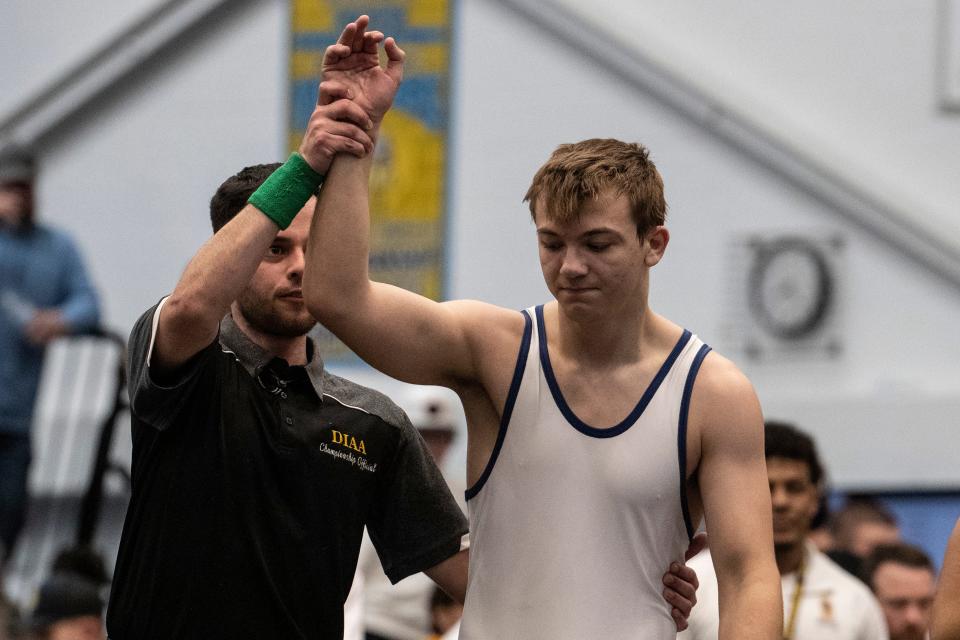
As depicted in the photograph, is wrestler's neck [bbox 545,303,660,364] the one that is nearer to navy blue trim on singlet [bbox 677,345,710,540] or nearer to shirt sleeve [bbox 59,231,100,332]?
navy blue trim on singlet [bbox 677,345,710,540]

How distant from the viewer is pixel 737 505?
8.82ft

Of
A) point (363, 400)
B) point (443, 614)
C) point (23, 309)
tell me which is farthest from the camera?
point (23, 309)

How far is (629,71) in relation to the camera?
731cm

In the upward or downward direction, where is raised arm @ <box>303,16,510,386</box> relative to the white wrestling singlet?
upward

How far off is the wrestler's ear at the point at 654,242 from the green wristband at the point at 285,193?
0.52 meters

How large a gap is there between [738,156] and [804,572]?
3193 millimetres

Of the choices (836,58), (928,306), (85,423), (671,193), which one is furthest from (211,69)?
(928,306)

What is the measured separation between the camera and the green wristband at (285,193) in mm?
2627

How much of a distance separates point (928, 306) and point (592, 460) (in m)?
4.56

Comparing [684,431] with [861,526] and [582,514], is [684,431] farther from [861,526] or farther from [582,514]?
[861,526]

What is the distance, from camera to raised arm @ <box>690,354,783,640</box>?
8.77ft

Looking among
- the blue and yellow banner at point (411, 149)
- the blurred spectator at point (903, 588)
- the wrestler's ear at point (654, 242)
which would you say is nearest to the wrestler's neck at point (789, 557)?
the blurred spectator at point (903, 588)

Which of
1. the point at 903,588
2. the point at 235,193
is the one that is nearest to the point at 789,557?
the point at 903,588

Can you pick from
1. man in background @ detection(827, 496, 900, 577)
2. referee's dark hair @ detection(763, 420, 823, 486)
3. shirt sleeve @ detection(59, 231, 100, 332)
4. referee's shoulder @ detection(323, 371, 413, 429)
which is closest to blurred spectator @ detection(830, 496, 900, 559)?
man in background @ detection(827, 496, 900, 577)
